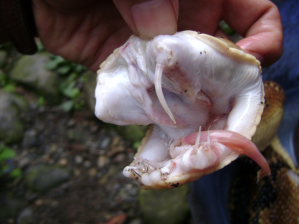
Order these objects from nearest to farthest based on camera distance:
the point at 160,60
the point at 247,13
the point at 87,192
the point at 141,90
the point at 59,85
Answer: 1. the point at 160,60
2. the point at 141,90
3. the point at 247,13
4. the point at 87,192
5. the point at 59,85

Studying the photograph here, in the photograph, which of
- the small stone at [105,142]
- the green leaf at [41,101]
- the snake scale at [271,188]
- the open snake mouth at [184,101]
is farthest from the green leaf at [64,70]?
the open snake mouth at [184,101]

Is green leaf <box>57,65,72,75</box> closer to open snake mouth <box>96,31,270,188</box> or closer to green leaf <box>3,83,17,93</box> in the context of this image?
green leaf <box>3,83,17,93</box>

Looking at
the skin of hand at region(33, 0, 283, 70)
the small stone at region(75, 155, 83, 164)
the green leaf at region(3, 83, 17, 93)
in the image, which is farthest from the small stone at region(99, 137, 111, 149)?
the skin of hand at region(33, 0, 283, 70)

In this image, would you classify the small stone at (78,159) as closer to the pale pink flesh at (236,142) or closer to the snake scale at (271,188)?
the snake scale at (271,188)

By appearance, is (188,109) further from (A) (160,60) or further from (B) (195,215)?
(B) (195,215)

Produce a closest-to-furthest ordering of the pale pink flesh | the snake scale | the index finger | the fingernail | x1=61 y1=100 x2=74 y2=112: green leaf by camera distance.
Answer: the pale pink flesh
the fingernail
the index finger
the snake scale
x1=61 y1=100 x2=74 y2=112: green leaf

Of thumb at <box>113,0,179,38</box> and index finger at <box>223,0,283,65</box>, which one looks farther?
index finger at <box>223,0,283,65</box>

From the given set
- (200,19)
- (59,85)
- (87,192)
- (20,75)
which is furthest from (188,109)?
(20,75)
